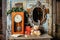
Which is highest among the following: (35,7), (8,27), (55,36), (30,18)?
(35,7)

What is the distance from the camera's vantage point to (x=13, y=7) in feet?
9.45

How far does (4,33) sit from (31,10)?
0.74 m

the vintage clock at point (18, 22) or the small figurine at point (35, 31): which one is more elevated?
the vintage clock at point (18, 22)

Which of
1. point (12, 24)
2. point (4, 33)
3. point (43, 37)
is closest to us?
point (43, 37)

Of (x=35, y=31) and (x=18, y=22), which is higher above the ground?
(x=18, y=22)

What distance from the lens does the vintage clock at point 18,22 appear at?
275 centimetres

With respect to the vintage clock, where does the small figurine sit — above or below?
below

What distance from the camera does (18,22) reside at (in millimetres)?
2764

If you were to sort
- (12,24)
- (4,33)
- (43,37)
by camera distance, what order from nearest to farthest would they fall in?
(43,37), (12,24), (4,33)

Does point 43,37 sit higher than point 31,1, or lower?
lower

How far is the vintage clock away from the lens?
2.75 metres

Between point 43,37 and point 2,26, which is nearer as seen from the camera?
point 43,37

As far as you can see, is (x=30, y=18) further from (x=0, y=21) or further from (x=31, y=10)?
(x=0, y=21)

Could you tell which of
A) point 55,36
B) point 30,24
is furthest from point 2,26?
point 55,36
